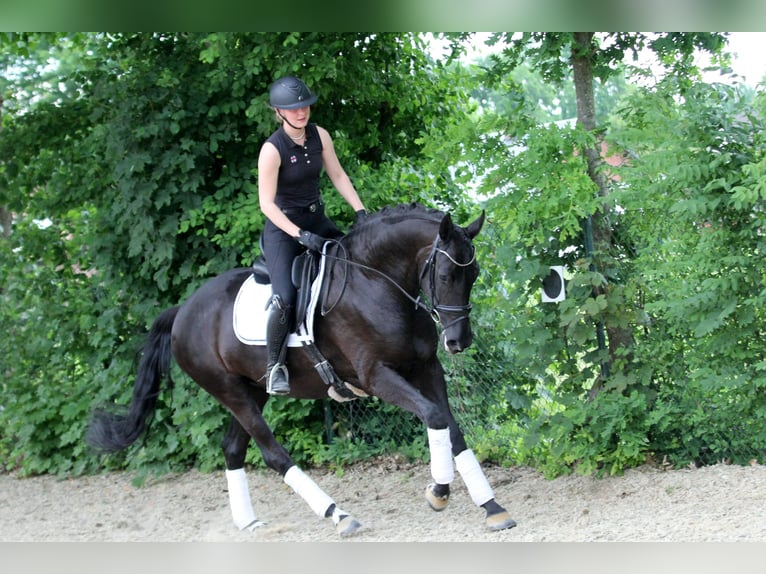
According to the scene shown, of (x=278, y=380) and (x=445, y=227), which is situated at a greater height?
(x=445, y=227)

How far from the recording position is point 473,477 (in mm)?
5867

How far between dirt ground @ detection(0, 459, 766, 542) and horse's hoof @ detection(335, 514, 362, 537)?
0.28 ft

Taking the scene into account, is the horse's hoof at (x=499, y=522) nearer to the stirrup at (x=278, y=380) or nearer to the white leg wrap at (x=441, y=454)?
the white leg wrap at (x=441, y=454)

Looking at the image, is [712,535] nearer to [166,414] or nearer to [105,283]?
[166,414]

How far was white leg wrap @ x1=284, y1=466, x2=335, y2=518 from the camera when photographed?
6.15 meters

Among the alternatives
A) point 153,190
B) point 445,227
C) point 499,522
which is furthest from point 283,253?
point 153,190

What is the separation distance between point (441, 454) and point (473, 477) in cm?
35

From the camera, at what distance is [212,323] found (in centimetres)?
679

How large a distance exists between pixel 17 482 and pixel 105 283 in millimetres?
2055

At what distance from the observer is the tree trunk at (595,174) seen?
7293 mm

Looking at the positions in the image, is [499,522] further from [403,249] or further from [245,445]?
[245,445]

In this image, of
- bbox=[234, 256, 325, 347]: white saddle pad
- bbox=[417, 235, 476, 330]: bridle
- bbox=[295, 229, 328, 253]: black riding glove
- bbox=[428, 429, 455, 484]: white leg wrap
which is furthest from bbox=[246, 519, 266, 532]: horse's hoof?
bbox=[417, 235, 476, 330]: bridle

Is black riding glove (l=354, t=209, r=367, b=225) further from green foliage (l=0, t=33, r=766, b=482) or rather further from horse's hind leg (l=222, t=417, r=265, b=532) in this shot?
horse's hind leg (l=222, t=417, r=265, b=532)

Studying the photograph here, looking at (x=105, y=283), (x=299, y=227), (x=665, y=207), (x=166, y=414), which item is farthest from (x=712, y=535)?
(x=105, y=283)
